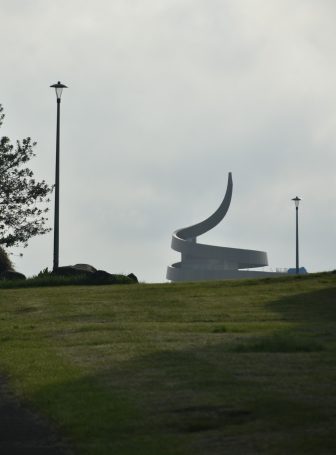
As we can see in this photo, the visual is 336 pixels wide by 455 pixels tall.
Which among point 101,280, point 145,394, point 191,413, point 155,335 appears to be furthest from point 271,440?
point 101,280

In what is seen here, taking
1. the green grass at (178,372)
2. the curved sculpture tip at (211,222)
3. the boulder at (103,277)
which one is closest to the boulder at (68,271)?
the boulder at (103,277)

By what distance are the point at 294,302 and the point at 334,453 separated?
91.3 ft

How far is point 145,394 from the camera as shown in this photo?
54.1 feet

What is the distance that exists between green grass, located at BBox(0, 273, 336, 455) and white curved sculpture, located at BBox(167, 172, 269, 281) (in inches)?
3244

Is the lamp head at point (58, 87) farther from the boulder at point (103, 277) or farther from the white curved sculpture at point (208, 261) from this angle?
the white curved sculpture at point (208, 261)

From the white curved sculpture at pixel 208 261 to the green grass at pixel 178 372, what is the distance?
8239 centimetres

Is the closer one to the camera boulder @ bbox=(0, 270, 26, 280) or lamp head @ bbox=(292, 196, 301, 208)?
boulder @ bbox=(0, 270, 26, 280)

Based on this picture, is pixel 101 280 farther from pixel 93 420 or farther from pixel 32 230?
pixel 93 420

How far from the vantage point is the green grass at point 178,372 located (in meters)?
13.1

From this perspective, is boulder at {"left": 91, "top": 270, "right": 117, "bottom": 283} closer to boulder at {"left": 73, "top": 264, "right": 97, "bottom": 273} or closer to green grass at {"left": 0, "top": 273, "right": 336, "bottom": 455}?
boulder at {"left": 73, "top": 264, "right": 97, "bottom": 273}

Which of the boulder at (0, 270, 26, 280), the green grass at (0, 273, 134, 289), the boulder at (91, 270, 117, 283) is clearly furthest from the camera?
the boulder at (0, 270, 26, 280)

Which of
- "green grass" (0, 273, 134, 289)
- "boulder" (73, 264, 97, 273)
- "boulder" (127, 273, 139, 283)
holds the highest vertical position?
"boulder" (73, 264, 97, 273)

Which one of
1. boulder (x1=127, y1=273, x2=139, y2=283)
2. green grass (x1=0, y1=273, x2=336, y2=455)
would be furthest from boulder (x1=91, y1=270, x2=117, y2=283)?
green grass (x1=0, y1=273, x2=336, y2=455)

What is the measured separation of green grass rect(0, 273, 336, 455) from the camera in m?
13.1
